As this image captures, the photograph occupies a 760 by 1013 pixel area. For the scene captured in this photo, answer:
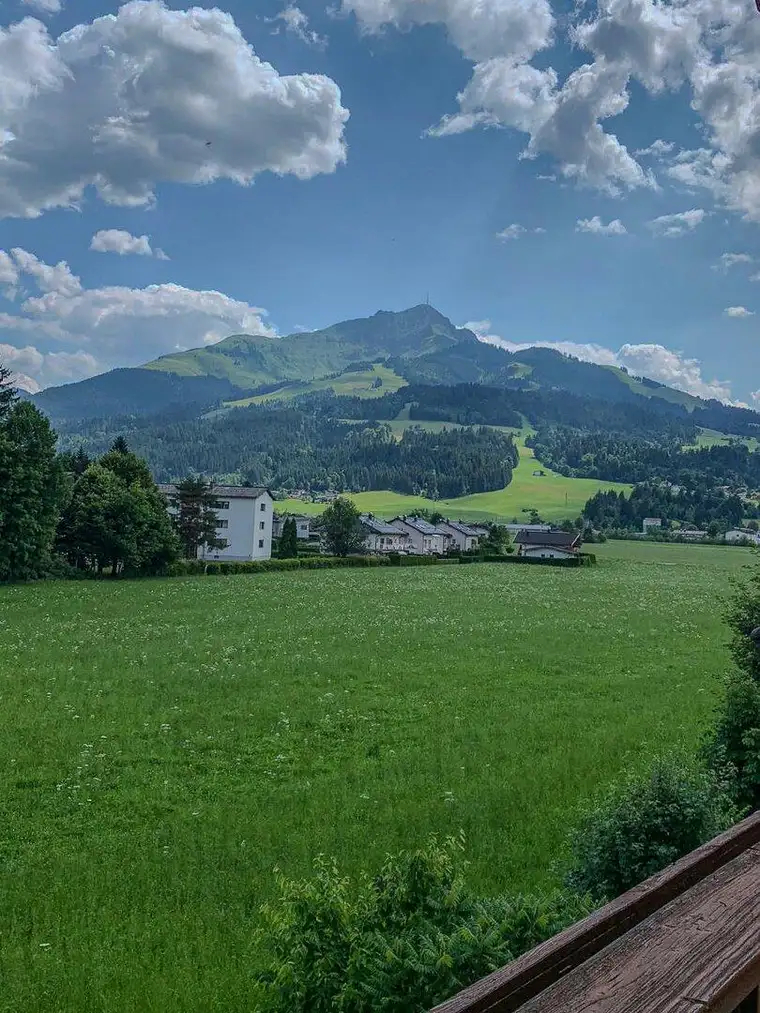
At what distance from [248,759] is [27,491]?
142ft

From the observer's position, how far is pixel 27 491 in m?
50.8

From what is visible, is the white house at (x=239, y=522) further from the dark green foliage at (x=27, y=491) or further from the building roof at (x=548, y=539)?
the building roof at (x=548, y=539)

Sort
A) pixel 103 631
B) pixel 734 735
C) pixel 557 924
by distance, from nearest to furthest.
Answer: pixel 557 924 < pixel 734 735 < pixel 103 631

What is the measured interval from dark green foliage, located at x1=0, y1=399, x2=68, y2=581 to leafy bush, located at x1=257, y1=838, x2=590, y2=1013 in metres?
50.9

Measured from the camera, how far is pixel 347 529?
87188 millimetres

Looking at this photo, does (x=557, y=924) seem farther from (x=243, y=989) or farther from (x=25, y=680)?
(x=25, y=680)

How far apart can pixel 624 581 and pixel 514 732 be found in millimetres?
51946

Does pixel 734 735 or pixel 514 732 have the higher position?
pixel 734 735

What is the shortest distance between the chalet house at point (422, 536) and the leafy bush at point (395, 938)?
12104 cm

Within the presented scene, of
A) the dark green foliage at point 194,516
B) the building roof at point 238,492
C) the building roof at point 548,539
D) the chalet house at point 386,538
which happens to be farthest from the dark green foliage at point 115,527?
the building roof at point 548,539

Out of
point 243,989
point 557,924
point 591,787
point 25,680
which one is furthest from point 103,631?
point 557,924

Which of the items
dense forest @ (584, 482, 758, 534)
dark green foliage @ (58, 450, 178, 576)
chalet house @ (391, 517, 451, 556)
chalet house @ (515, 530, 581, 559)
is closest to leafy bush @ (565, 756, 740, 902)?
dark green foliage @ (58, 450, 178, 576)

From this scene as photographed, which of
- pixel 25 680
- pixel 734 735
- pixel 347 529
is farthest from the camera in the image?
pixel 347 529

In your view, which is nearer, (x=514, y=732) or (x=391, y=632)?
(x=514, y=732)
